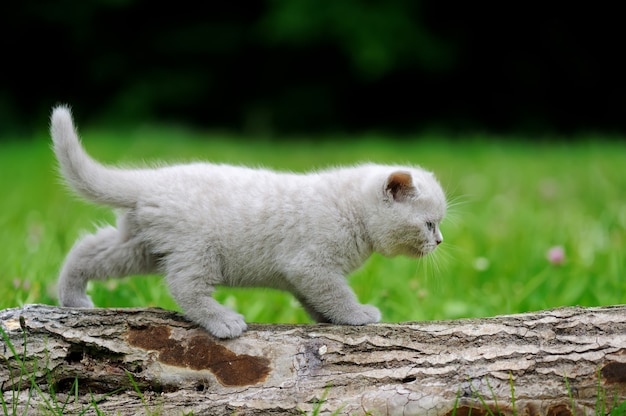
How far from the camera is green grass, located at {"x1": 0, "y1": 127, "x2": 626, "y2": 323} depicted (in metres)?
3.34

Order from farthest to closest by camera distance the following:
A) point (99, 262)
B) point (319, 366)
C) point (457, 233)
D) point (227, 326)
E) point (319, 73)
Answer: point (319, 73) < point (457, 233) < point (99, 262) < point (227, 326) < point (319, 366)

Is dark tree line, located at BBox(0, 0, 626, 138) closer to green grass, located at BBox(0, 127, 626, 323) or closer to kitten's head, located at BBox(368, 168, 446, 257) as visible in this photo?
green grass, located at BBox(0, 127, 626, 323)

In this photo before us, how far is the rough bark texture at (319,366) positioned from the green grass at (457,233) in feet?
1.91

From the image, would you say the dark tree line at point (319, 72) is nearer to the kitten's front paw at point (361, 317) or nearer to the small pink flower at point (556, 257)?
the small pink flower at point (556, 257)

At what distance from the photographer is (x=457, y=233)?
15.1 feet

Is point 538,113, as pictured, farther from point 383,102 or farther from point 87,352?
point 87,352

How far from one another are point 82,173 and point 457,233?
274 cm

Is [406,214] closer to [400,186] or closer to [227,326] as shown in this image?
[400,186]

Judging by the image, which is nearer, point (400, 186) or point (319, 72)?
point (400, 186)

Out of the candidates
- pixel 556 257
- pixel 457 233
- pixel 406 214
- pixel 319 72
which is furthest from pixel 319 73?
pixel 406 214

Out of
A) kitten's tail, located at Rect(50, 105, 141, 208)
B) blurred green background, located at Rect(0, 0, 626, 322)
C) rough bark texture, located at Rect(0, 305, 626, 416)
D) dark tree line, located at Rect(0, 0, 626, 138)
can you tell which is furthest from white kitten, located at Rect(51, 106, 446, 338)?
dark tree line, located at Rect(0, 0, 626, 138)

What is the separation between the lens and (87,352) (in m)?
2.16

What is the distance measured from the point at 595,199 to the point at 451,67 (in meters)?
6.92

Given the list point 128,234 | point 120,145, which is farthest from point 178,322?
point 120,145
